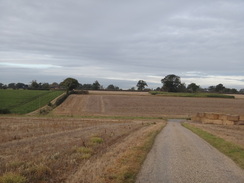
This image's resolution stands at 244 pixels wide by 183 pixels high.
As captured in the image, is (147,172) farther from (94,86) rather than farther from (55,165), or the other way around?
(94,86)

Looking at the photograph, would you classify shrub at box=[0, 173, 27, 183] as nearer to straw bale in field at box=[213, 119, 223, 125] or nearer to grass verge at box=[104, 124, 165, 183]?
grass verge at box=[104, 124, 165, 183]

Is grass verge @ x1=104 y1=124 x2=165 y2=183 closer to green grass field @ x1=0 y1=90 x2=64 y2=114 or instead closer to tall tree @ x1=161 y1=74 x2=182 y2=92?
green grass field @ x1=0 y1=90 x2=64 y2=114

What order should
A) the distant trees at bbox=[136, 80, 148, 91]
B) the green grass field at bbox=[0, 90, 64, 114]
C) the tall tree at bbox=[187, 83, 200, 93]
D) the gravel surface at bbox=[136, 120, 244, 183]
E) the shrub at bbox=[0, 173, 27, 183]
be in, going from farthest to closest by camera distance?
the distant trees at bbox=[136, 80, 148, 91] < the tall tree at bbox=[187, 83, 200, 93] < the green grass field at bbox=[0, 90, 64, 114] < the gravel surface at bbox=[136, 120, 244, 183] < the shrub at bbox=[0, 173, 27, 183]

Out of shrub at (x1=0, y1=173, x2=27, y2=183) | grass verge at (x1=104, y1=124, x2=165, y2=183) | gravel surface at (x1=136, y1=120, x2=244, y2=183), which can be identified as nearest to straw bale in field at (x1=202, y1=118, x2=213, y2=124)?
gravel surface at (x1=136, y1=120, x2=244, y2=183)

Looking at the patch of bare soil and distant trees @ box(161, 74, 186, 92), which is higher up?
distant trees @ box(161, 74, 186, 92)

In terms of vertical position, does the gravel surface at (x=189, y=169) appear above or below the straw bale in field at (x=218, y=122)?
above

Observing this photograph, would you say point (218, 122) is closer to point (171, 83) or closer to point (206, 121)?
point (206, 121)

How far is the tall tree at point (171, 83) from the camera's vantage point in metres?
162

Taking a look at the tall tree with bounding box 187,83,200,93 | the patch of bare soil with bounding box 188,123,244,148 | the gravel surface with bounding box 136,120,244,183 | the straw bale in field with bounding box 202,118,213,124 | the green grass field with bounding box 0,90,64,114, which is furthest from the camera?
the tall tree with bounding box 187,83,200,93

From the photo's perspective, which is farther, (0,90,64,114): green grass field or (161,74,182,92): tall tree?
(161,74,182,92): tall tree

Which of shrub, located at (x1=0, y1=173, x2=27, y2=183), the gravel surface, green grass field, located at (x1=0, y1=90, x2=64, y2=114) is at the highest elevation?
shrub, located at (x1=0, y1=173, x2=27, y2=183)

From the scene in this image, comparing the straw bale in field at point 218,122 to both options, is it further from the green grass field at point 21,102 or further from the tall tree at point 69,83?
the tall tree at point 69,83

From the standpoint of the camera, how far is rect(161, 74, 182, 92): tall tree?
162m

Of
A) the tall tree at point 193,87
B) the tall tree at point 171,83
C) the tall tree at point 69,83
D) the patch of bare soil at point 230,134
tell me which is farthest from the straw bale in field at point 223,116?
the tall tree at point 193,87
